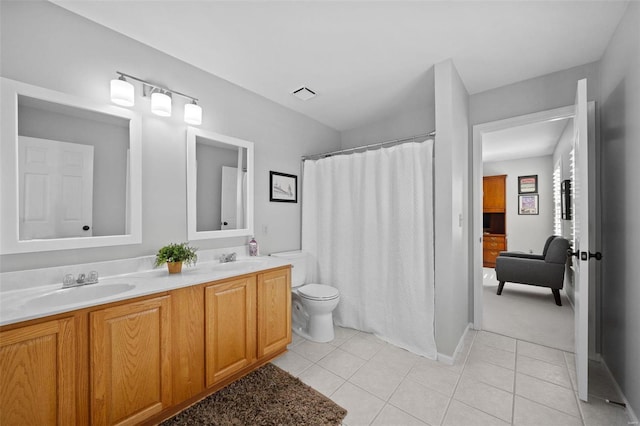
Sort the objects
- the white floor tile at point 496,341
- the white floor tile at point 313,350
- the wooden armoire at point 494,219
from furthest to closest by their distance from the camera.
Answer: the wooden armoire at point 494,219 < the white floor tile at point 496,341 < the white floor tile at point 313,350

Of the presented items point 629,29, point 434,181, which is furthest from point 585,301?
point 629,29

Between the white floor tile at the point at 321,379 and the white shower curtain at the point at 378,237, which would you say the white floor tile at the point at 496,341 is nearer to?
the white shower curtain at the point at 378,237

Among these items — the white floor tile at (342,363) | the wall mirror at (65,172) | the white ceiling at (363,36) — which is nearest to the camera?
the wall mirror at (65,172)

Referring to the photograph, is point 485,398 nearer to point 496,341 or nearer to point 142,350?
point 496,341

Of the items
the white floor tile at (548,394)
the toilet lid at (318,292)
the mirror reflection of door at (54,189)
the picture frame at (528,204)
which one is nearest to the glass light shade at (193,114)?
the mirror reflection of door at (54,189)

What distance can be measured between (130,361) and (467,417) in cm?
195

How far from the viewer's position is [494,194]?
5922 millimetres

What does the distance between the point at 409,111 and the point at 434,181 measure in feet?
4.32

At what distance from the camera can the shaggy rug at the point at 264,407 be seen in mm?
1503

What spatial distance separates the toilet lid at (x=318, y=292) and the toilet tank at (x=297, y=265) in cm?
11

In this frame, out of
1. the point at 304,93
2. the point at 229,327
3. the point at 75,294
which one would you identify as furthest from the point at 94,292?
the point at 304,93

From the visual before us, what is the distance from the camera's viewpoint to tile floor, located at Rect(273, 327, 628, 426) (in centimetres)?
Result: 153

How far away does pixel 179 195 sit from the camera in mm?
2035

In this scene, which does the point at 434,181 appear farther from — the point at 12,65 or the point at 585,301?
the point at 12,65
